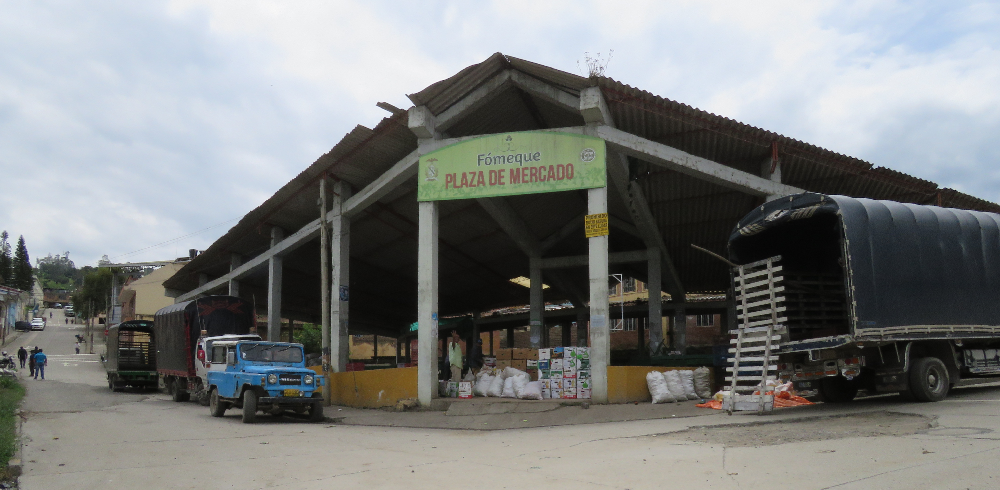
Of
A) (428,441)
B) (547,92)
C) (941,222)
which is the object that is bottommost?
(428,441)

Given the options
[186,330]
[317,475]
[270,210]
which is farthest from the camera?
[270,210]

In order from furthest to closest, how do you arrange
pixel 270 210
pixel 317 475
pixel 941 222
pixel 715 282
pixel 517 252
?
pixel 715 282, pixel 517 252, pixel 270 210, pixel 941 222, pixel 317 475

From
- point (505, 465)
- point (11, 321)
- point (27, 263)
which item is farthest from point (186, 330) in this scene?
point (27, 263)

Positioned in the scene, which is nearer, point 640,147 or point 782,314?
point 782,314

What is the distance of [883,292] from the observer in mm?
11414

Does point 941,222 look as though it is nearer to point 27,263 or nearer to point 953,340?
point 953,340

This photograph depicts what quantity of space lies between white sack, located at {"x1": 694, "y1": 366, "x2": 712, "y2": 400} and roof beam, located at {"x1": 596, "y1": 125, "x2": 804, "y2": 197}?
14.6ft

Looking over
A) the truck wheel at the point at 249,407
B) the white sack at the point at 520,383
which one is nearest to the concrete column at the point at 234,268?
the truck wheel at the point at 249,407

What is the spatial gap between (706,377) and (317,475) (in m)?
10.6

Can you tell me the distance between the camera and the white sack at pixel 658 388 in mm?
15102

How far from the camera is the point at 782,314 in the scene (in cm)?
1324

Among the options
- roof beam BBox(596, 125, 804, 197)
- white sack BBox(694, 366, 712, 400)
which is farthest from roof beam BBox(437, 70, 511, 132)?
white sack BBox(694, 366, 712, 400)

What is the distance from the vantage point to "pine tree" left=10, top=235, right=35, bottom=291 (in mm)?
105500

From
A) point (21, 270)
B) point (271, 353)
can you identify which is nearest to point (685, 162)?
point (271, 353)
